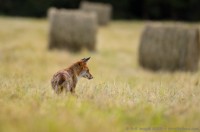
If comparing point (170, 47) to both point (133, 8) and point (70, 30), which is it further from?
point (133, 8)

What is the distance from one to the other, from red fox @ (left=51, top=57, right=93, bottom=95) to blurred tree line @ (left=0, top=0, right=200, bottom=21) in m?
36.1

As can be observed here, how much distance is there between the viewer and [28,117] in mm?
5074

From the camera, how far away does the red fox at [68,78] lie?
7109 mm

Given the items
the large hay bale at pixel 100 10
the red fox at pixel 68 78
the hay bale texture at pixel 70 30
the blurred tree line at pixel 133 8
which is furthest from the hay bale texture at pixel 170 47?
the blurred tree line at pixel 133 8

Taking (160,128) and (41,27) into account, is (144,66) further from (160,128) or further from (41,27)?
(160,128)

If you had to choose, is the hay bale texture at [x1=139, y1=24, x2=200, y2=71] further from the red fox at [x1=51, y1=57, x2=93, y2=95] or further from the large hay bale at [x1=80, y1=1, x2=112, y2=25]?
the large hay bale at [x1=80, y1=1, x2=112, y2=25]

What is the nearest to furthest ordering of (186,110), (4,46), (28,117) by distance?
(28,117) → (186,110) → (4,46)

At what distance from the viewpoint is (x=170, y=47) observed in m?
17.7

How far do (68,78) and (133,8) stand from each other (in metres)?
39.4

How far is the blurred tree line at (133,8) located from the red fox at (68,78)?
3615 cm

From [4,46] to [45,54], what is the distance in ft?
10.3

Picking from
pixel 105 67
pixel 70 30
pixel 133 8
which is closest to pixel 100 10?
pixel 133 8

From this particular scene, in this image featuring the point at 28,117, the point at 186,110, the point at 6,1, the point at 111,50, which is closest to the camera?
the point at 28,117

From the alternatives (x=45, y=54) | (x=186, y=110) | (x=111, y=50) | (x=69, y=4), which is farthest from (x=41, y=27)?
(x=186, y=110)
